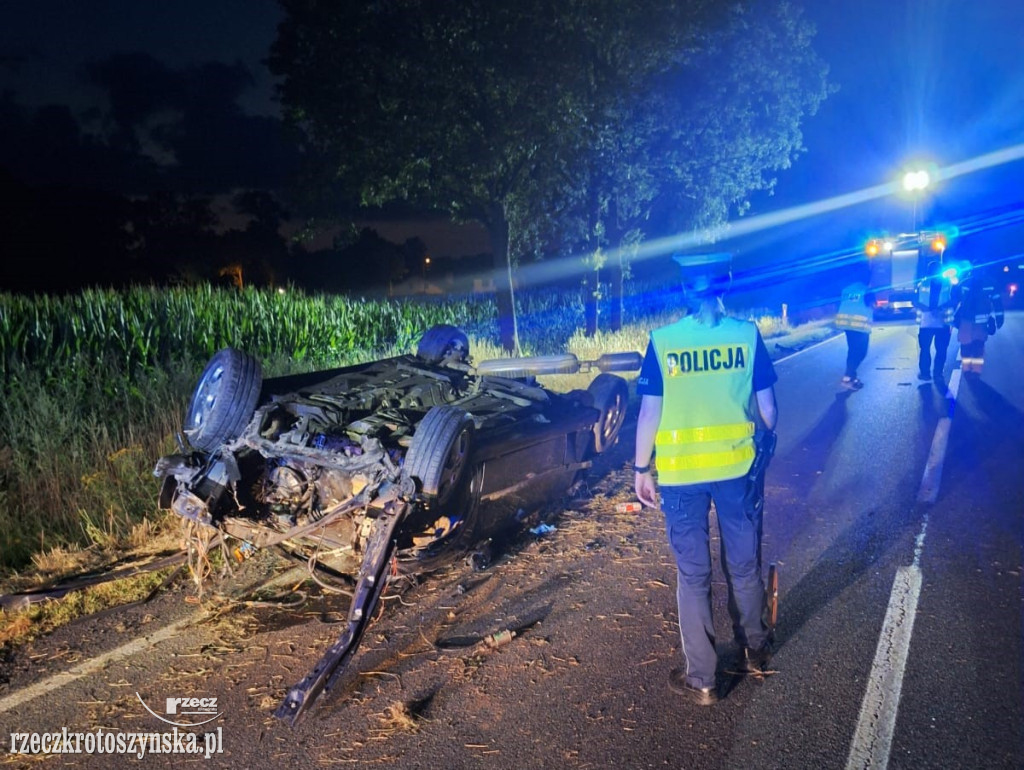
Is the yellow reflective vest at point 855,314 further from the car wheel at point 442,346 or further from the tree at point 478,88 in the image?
the car wheel at point 442,346

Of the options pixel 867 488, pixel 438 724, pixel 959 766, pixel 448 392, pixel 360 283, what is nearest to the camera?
pixel 959 766

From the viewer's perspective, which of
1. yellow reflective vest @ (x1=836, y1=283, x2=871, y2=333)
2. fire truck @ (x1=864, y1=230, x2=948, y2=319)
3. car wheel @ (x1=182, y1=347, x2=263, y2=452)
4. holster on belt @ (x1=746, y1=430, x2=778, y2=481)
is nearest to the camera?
holster on belt @ (x1=746, y1=430, x2=778, y2=481)

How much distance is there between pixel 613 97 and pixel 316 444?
1209 cm

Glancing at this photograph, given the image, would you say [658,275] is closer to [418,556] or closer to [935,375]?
[935,375]

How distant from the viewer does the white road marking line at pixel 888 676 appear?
118 inches

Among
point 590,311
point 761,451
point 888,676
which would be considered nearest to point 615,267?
point 590,311

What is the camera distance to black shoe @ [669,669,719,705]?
3.38 metres

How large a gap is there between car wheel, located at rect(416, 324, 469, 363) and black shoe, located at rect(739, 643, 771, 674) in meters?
3.46

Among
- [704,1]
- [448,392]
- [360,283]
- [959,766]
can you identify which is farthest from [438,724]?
[360,283]

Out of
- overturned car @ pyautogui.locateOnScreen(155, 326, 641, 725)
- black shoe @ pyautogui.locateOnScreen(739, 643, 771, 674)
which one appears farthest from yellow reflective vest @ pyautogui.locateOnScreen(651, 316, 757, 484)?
overturned car @ pyautogui.locateOnScreen(155, 326, 641, 725)

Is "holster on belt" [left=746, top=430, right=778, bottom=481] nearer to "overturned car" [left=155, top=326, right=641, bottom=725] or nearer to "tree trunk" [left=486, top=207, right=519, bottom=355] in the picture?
"overturned car" [left=155, top=326, right=641, bottom=725]

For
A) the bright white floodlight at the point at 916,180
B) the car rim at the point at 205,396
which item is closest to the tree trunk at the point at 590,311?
the bright white floodlight at the point at 916,180

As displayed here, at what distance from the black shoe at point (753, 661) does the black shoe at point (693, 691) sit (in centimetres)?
27

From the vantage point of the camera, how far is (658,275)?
33906 millimetres
